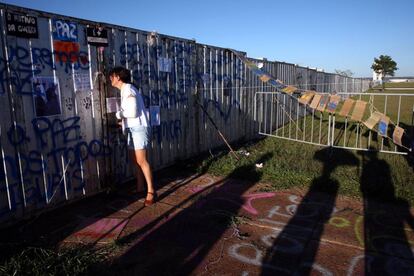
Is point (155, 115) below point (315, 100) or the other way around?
below

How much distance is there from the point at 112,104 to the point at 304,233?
3259 mm

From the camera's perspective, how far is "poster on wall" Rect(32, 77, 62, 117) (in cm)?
409

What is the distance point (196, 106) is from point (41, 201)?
389 cm

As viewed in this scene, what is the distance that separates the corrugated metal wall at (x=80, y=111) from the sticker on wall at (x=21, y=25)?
0.16 feet

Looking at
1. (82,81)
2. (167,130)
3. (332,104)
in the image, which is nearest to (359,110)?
(332,104)

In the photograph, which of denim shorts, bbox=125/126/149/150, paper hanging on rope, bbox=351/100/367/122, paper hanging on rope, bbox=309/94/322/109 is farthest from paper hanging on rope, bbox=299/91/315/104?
denim shorts, bbox=125/126/149/150

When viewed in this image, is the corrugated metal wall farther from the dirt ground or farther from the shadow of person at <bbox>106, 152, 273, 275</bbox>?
the shadow of person at <bbox>106, 152, 273, 275</bbox>

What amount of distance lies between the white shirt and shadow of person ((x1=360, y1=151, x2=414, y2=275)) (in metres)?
3.17

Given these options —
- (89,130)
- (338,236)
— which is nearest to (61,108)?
(89,130)

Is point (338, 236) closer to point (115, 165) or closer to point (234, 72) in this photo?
point (115, 165)

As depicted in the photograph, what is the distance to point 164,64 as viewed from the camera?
20.5 ft

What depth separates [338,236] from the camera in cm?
385

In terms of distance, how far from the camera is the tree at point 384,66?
91.8 meters

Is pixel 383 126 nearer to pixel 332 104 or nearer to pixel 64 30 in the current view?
pixel 332 104
